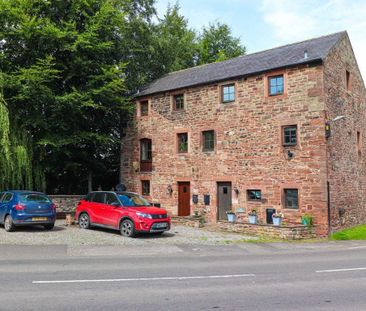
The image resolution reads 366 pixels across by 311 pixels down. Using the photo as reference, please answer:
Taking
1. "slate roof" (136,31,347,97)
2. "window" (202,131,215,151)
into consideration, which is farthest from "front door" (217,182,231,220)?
"slate roof" (136,31,347,97)

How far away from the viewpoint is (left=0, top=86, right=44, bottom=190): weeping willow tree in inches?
759

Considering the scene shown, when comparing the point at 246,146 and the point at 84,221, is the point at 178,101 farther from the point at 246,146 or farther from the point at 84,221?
the point at 84,221

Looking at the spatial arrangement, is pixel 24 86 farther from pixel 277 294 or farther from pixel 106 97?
pixel 277 294

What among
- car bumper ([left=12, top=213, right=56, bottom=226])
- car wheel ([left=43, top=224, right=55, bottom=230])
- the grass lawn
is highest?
car bumper ([left=12, top=213, right=56, bottom=226])

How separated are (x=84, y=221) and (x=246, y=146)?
9.33 meters

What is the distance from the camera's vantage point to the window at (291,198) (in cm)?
1911

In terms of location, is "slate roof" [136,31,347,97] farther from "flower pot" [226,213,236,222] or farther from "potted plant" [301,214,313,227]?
"flower pot" [226,213,236,222]

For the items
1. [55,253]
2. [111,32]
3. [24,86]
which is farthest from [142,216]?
[111,32]

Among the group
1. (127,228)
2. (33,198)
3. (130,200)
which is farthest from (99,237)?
(33,198)

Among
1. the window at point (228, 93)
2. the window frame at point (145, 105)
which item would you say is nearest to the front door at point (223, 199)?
the window at point (228, 93)

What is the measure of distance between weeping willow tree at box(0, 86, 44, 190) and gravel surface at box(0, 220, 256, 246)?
356 cm

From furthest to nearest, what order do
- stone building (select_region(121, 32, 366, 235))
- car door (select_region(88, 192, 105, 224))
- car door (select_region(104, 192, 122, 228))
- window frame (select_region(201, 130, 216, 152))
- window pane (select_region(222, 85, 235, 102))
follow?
window frame (select_region(201, 130, 216, 152))
window pane (select_region(222, 85, 235, 102))
stone building (select_region(121, 32, 366, 235))
car door (select_region(88, 192, 105, 224))
car door (select_region(104, 192, 122, 228))

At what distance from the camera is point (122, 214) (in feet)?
51.9

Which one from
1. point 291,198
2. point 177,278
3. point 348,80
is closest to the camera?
point 177,278
